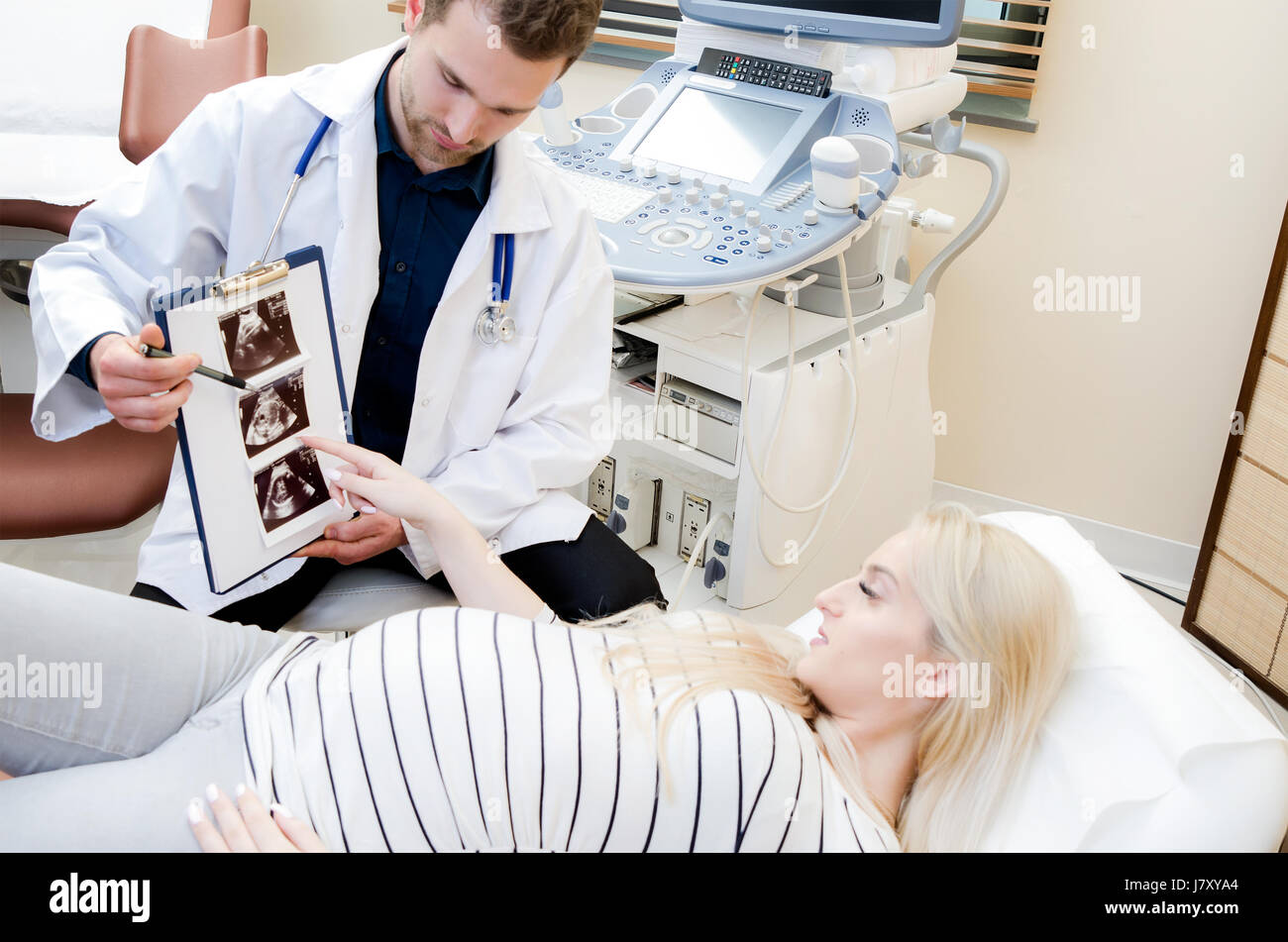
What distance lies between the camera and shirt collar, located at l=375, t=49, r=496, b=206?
1377 mm

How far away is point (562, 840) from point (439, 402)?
62 centimetres

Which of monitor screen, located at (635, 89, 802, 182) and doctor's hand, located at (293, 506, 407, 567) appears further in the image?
monitor screen, located at (635, 89, 802, 182)

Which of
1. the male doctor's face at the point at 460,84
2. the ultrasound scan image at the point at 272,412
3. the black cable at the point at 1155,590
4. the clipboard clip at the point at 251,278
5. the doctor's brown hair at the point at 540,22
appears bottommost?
the black cable at the point at 1155,590

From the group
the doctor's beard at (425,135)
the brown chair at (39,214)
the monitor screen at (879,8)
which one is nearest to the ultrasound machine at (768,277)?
the monitor screen at (879,8)

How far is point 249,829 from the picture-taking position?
3.32 feet

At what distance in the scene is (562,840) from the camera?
3.45ft

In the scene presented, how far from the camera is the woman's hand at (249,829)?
1.00 m

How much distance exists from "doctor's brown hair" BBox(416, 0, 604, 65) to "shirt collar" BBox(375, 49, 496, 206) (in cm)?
17

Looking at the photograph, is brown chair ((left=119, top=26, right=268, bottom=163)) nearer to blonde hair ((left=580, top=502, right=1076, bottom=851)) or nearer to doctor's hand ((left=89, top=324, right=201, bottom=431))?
doctor's hand ((left=89, top=324, right=201, bottom=431))

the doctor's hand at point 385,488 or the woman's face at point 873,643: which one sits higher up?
the doctor's hand at point 385,488

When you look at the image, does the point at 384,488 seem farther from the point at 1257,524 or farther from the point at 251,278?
the point at 1257,524

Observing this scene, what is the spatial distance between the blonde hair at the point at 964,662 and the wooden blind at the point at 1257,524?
117 centimetres

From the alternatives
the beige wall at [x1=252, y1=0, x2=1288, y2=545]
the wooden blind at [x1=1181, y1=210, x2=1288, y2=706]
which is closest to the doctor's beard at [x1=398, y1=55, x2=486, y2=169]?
the beige wall at [x1=252, y1=0, x2=1288, y2=545]

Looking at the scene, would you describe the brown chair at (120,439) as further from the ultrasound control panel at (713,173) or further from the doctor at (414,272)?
the ultrasound control panel at (713,173)
